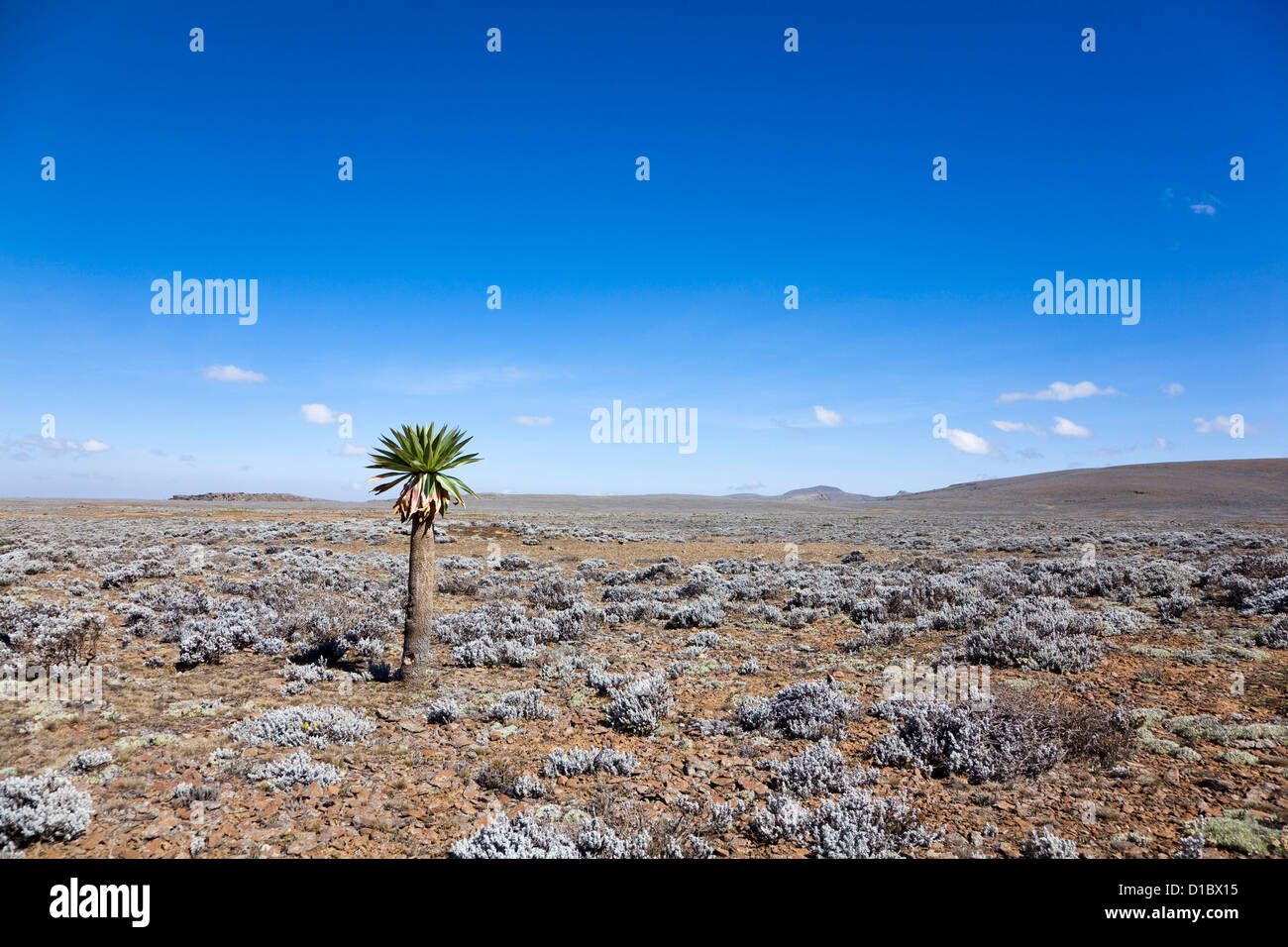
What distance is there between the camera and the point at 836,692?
825 centimetres

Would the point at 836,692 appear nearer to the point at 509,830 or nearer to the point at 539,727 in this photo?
the point at 539,727

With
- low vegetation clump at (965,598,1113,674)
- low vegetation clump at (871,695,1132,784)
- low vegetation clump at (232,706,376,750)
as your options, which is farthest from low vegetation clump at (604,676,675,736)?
low vegetation clump at (965,598,1113,674)

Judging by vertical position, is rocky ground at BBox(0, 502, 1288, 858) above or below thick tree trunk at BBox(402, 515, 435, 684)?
below

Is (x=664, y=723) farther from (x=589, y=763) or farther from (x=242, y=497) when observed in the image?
(x=242, y=497)

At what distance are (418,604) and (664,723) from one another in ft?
15.1

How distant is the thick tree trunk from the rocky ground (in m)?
0.47

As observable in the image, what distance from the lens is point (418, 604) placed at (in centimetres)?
958

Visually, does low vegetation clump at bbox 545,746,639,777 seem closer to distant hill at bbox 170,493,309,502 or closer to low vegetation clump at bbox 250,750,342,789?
low vegetation clump at bbox 250,750,342,789

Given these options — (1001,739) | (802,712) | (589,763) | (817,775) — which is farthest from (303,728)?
(1001,739)

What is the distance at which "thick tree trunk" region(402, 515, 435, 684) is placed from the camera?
941 centimetres

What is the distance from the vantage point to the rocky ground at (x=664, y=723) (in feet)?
16.5

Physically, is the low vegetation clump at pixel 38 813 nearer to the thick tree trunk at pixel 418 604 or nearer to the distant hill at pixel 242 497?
the thick tree trunk at pixel 418 604

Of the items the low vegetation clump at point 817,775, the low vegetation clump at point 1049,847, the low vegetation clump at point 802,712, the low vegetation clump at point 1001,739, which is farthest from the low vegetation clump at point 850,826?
the low vegetation clump at point 802,712
